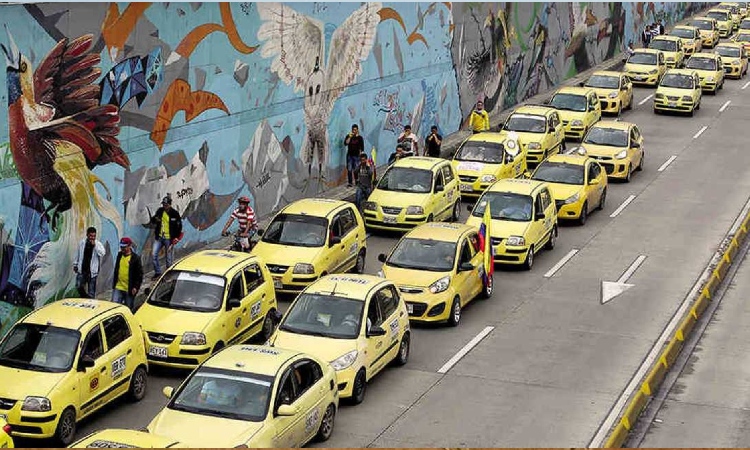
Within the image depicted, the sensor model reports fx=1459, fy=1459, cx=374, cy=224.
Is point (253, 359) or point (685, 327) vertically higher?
point (253, 359)

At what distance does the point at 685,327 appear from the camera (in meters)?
25.9

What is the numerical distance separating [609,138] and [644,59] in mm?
20176

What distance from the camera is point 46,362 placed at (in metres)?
20.1

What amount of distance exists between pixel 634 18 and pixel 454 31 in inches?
1209

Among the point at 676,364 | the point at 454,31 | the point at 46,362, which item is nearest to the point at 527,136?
the point at 454,31

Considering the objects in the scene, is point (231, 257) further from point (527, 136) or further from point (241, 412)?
point (527, 136)

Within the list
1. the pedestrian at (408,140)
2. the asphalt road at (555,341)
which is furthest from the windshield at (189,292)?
the pedestrian at (408,140)

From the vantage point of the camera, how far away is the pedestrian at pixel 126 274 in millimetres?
24688

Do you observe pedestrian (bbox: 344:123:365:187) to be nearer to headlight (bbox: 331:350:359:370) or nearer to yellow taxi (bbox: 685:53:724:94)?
headlight (bbox: 331:350:359:370)

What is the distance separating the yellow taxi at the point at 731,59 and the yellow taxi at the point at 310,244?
39.0 meters

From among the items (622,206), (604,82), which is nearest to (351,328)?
(622,206)

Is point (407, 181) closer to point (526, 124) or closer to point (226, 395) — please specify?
point (526, 124)

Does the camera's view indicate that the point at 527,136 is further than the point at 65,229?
Yes

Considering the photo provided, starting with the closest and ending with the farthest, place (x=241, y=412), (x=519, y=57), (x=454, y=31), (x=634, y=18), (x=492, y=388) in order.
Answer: (x=241, y=412), (x=492, y=388), (x=454, y=31), (x=519, y=57), (x=634, y=18)
